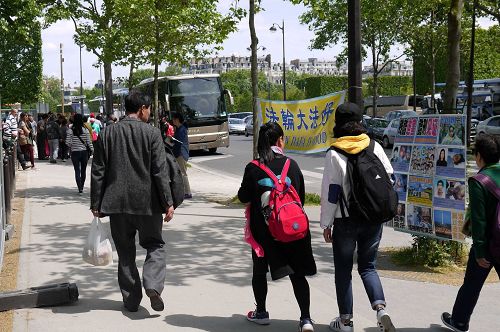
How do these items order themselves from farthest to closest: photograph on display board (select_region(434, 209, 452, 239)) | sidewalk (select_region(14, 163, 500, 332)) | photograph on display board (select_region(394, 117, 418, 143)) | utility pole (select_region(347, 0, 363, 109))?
1. utility pole (select_region(347, 0, 363, 109))
2. photograph on display board (select_region(394, 117, 418, 143))
3. photograph on display board (select_region(434, 209, 452, 239))
4. sidewalk (select_region(14, 163, 500, 332))

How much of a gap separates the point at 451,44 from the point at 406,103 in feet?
154

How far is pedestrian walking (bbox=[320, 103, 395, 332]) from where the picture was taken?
189 inches

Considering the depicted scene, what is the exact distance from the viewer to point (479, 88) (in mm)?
35750

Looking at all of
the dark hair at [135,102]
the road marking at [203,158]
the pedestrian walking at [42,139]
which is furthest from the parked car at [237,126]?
the dark hair at [135,102]

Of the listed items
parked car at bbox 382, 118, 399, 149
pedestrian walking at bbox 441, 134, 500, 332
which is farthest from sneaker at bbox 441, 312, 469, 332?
parked car at bbox 382, 118, 399, 149

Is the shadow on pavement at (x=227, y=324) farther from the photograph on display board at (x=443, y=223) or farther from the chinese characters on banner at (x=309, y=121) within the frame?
the chinese characters on banner at (x=309, y=121)

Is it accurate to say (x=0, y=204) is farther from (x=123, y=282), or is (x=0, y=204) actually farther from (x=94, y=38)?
(x=94, y=38)

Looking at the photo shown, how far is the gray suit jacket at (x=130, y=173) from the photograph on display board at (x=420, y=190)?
2949mm

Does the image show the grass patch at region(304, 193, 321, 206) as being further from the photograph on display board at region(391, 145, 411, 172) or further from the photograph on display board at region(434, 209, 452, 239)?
the photograph on display board at region(434, 209, 452, 239)

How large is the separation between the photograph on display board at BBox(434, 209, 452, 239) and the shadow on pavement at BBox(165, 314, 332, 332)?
2.21 metres

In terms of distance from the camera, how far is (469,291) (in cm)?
483

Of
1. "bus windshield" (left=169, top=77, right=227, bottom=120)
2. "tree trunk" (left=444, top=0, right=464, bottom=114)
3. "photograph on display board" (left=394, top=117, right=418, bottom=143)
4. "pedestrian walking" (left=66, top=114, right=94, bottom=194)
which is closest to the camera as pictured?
"photograph on display board" (left=394, top=117, right=418, bottom=143)

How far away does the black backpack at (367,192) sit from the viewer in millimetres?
4723

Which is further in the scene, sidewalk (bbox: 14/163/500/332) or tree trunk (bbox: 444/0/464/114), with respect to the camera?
tree trunk (bbox: 444/0/464/114)
